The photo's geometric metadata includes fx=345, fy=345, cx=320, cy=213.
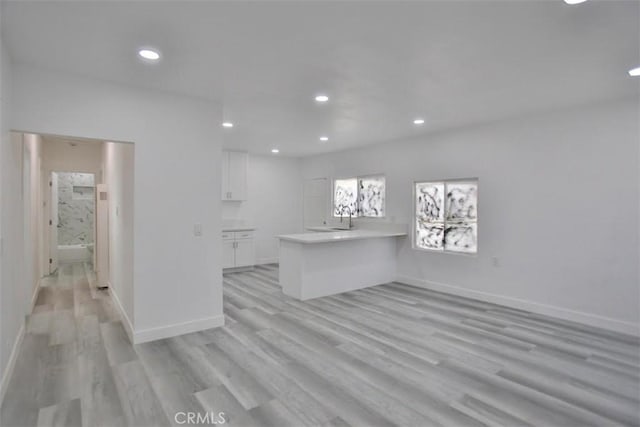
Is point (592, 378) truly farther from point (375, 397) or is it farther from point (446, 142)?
point (446, 142)

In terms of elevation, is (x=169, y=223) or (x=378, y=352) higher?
(x=169, y=223)

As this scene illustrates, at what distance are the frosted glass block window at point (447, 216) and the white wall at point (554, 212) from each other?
0.56 feet

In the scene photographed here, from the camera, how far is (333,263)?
5191 mm

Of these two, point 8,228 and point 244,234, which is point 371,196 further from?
point 8,228

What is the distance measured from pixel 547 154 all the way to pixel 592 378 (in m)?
2.62

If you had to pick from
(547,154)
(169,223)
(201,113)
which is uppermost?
(201,113)

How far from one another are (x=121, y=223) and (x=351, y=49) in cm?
328

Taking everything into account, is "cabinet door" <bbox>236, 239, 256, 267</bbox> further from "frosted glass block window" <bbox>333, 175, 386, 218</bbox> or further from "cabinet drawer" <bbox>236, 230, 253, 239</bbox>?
"frosted glass block window" <bbox>333, 175, 386, 218</bbox>

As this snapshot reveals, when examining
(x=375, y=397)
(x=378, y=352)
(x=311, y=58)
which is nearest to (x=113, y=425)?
(x=375, y=397)

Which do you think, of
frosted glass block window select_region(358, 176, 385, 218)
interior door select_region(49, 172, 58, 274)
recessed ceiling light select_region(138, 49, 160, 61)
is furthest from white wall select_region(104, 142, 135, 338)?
frosted glass block window select_region(358, 176, 385, 218)

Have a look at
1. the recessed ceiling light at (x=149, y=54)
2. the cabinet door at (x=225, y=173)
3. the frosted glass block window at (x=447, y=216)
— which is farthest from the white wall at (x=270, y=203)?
the recessed ceiling light at (x=149, y=54)

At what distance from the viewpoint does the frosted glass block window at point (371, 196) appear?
6473 millimetres

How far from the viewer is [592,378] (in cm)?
270

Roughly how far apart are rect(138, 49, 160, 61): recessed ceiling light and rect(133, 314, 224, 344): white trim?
2485mm
